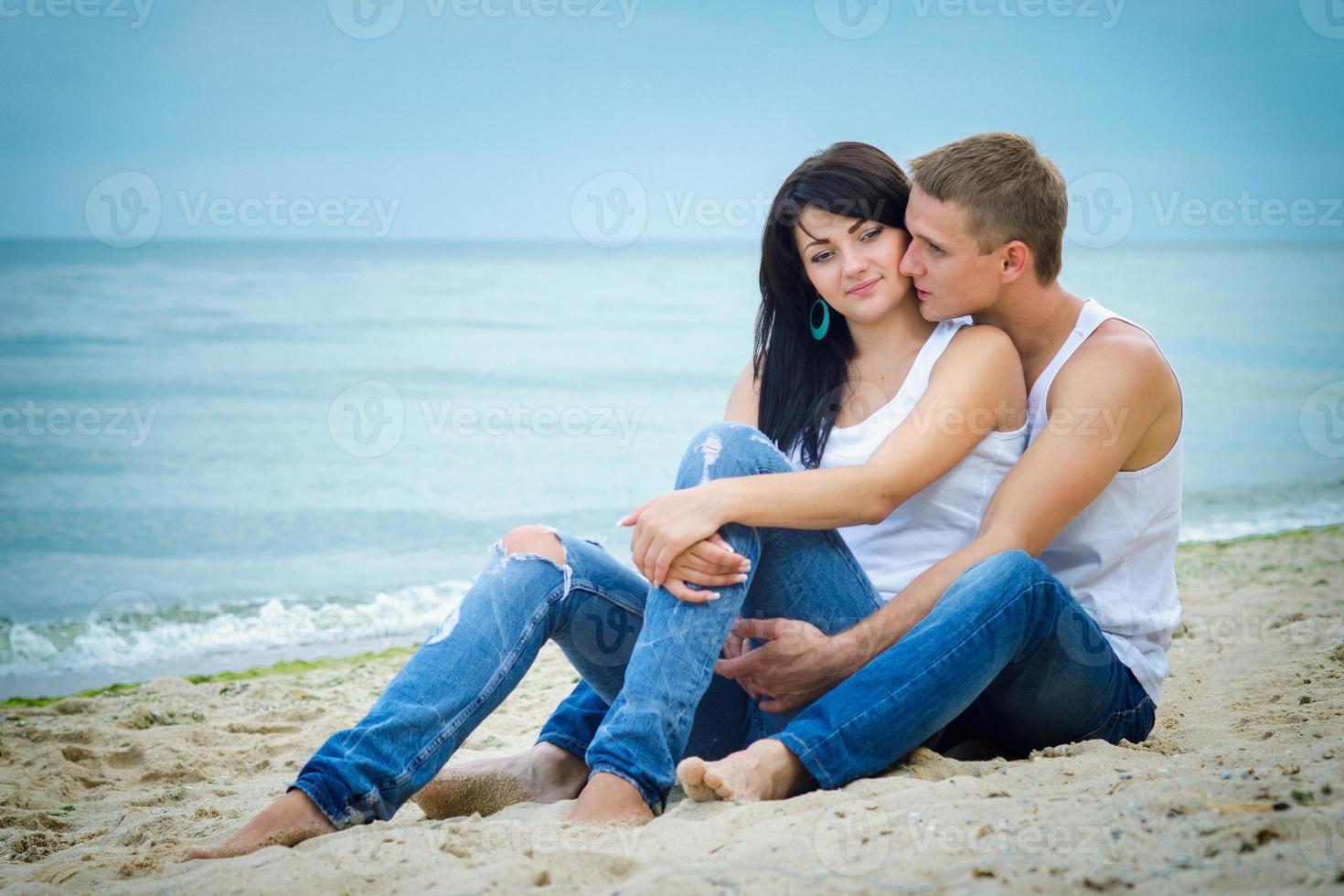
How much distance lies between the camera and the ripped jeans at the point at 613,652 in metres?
2.16

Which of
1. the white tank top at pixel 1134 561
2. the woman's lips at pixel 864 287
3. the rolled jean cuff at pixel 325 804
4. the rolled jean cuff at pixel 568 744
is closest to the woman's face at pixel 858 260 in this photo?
the woman's lips at pixel 864 287

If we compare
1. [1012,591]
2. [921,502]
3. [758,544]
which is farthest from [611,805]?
[921,502]

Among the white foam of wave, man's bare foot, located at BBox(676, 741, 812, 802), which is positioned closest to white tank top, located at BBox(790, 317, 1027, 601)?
man's bare foot, located at BBox(676, 741, 812, 802)

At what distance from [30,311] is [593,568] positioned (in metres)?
24.0

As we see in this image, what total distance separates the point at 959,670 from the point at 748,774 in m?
0.48

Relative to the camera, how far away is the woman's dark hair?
2826mm

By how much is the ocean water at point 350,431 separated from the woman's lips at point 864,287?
3.88 metres

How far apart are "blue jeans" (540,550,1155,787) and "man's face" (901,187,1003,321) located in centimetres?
77

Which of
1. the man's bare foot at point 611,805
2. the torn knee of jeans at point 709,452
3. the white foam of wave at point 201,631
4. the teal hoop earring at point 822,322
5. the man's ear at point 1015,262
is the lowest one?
the white foam of wave at point 201,631

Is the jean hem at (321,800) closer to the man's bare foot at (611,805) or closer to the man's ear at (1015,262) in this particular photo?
the man's bare foot at (611,805)

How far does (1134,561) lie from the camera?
8.51ft

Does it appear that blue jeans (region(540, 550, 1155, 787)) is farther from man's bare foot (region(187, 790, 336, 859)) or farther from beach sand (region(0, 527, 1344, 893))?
man's bare foot (region(187, 790, 336, 859))

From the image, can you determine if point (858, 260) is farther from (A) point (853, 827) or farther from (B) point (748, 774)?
(A) point (853, 827)

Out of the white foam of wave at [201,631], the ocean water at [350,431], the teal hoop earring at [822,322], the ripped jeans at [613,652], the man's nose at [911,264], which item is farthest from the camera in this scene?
the ocean water at [350,431]
